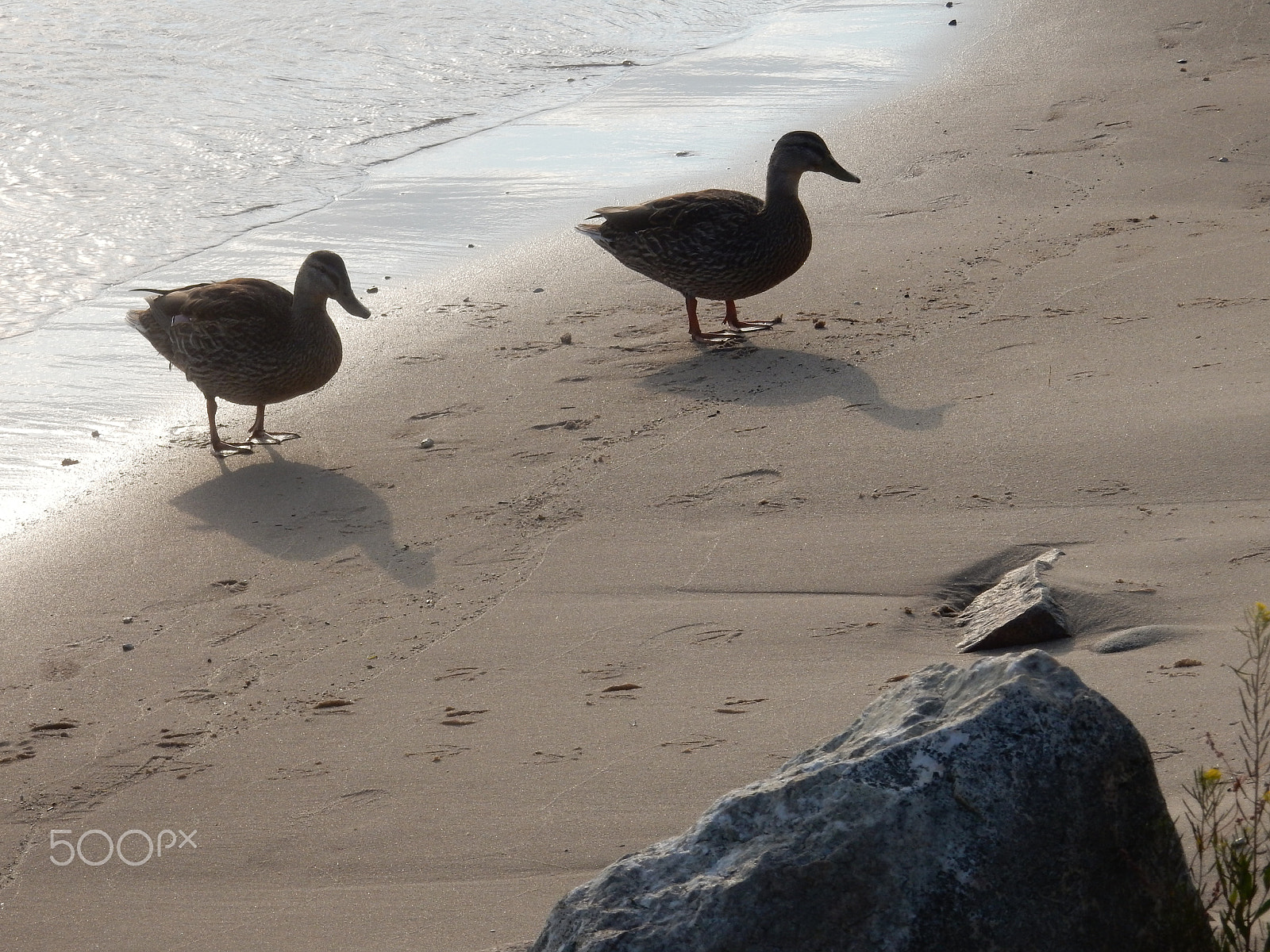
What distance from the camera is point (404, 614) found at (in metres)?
5.00

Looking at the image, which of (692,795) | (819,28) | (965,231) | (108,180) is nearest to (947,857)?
(692,795)

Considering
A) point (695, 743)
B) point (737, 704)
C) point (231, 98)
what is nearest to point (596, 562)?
point (737, 704)

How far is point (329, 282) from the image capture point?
22.9ft

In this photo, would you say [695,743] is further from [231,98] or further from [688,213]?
[231,98]

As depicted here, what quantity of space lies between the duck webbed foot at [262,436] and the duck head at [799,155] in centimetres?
337

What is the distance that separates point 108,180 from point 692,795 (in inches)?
360

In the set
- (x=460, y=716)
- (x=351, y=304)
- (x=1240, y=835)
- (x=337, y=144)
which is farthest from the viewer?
(x=337, y=144)

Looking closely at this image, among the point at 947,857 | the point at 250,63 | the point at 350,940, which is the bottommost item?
the point at 350,940

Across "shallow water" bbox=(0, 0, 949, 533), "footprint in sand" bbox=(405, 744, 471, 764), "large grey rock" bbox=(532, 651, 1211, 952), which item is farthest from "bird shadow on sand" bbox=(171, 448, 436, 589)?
"large grey rock" bbox=(532, 651, 1211, 952)

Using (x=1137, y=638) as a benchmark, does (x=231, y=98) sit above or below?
above

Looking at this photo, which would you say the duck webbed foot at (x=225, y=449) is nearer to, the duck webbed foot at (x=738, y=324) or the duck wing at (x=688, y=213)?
the duck wing at (x=688, y=213)

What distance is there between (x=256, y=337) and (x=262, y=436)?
525 mm

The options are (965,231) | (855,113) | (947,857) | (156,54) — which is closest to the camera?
(947,857)

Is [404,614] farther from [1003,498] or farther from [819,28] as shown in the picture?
[819,28]
